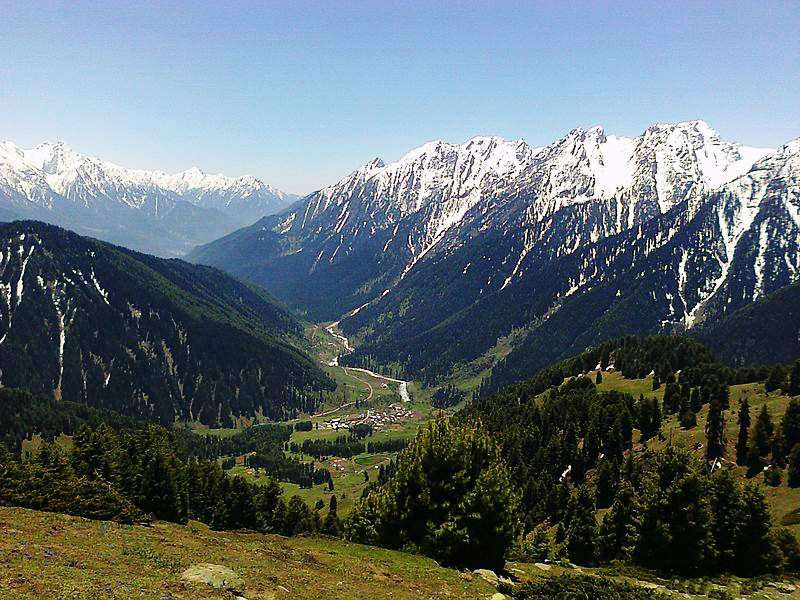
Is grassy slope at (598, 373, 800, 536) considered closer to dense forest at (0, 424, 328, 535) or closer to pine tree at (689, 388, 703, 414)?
pine tree at (689, 388, 703, 414)

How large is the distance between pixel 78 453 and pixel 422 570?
72345 millimetres

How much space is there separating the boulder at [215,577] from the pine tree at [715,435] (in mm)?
121813

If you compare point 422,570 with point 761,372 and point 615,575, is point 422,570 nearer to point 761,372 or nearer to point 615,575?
point 615,575

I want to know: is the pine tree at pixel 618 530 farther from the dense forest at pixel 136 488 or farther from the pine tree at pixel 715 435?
the dense forest at pixel 136 488

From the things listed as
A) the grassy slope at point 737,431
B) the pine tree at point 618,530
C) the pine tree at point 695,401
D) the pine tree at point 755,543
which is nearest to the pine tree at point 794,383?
the grassy slope at point 737,431

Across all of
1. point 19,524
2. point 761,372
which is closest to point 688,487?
point 19,524

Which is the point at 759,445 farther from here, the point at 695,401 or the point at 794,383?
the point at 794,383

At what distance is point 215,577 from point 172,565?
484 cm

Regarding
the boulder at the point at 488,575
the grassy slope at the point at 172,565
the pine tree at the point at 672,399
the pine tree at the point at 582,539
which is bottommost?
the pine tree at the point at 582,539

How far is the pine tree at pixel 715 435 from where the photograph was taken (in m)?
124

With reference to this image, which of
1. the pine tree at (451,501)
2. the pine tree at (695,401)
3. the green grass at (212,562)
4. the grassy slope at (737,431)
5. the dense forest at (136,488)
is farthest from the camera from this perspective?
the pine tree at (695,401)

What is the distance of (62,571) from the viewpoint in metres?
35.4

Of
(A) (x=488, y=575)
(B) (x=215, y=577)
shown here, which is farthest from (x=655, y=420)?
(B) (x=215, y=577)

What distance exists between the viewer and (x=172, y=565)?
41156 mm
